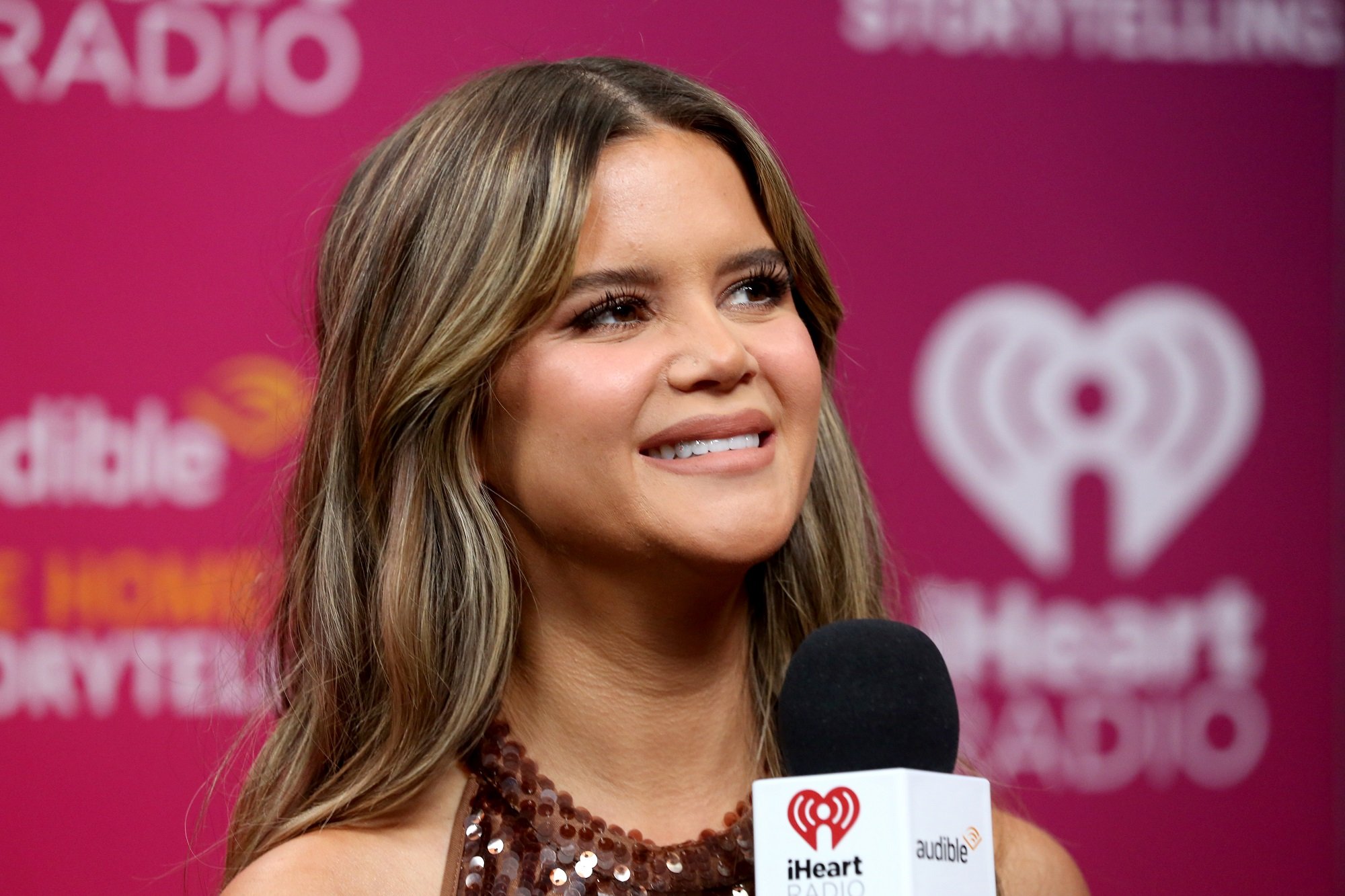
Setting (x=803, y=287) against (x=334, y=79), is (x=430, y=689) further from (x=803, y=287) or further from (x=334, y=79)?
(x=334, y=79)

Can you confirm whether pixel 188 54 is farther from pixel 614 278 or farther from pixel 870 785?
pixel 870 785

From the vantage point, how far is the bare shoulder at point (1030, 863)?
2.04 metres

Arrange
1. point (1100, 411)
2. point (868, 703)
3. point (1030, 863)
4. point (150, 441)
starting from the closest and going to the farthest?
point (868, 703) → point (1030, 863) → point (150, 441) → point (1100, 411)

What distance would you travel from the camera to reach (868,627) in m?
1.58

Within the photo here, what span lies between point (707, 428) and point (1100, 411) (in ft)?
5.88

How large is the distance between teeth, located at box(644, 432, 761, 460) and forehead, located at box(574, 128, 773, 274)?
20 cm

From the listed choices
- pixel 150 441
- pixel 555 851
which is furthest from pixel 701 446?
pixel 150 441

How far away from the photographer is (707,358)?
1736 millimetres

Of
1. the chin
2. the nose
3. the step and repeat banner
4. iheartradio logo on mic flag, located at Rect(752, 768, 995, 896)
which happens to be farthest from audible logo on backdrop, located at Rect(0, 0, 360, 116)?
iheartradio logo on mic flag, located at Rect(752, 768, 995, 896)

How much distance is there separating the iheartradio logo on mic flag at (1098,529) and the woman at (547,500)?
1.17m

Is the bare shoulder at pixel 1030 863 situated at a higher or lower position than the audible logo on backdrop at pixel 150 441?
lower

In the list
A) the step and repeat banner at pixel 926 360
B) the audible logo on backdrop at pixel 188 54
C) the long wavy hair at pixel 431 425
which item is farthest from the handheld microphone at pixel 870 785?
the audible logo on backdrop at pixel 188 54

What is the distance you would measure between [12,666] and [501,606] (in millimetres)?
1351

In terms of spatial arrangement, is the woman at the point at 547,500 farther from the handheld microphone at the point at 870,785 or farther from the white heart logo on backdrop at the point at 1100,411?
the white heart logo on backdrop at the point at 1100,411
